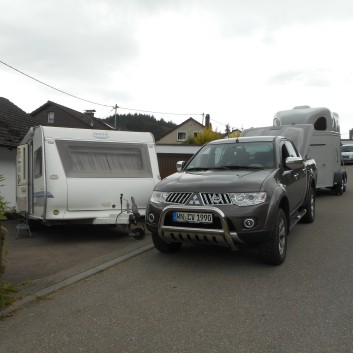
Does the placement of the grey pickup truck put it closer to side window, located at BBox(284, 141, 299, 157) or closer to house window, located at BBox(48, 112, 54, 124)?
side window, located at BBox(284, 141, 299, 157)

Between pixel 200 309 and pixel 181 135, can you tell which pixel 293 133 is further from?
pixel 181 135

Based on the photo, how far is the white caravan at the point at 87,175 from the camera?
26.0 ft

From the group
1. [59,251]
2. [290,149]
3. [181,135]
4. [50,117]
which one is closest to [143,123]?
[181,135]

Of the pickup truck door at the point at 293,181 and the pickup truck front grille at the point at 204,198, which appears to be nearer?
the pickup truck front grille at the point at 204,198

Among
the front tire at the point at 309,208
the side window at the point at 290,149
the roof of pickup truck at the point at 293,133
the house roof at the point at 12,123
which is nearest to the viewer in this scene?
the side window at the point at 290,149

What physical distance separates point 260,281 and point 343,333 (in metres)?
1.49

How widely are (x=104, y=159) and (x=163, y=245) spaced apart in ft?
10.1

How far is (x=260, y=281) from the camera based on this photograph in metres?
4.98

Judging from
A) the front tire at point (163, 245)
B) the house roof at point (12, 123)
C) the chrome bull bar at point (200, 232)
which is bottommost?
the front tire at point (163, 245)

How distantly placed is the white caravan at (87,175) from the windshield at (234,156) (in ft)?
6.19

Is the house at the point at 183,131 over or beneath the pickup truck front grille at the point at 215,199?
A: over

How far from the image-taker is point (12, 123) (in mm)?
15695

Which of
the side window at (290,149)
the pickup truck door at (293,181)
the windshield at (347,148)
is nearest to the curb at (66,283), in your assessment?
the pickup truck door at (293,181)

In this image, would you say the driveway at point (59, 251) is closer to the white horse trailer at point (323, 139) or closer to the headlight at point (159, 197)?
the headlight at point (159, 197)
